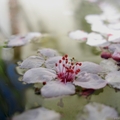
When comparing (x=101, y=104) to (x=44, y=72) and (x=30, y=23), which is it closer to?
(x=44, y=72)

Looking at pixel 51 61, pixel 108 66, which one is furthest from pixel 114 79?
pixel 51 61

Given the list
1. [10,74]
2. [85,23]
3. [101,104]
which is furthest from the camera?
[85,23]

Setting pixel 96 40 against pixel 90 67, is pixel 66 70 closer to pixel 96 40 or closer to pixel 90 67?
pixel 90 67

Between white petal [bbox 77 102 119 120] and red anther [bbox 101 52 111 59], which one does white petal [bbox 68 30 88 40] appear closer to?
red anther [bbox 101 52 111 59]

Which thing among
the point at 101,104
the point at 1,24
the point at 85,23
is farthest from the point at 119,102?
the point at 1,24

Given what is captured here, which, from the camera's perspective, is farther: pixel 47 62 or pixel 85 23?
pixel 85 23

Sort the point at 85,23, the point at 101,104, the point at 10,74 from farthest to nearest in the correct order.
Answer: the point at 85,23, the point at 10,74, the point at 101,104
